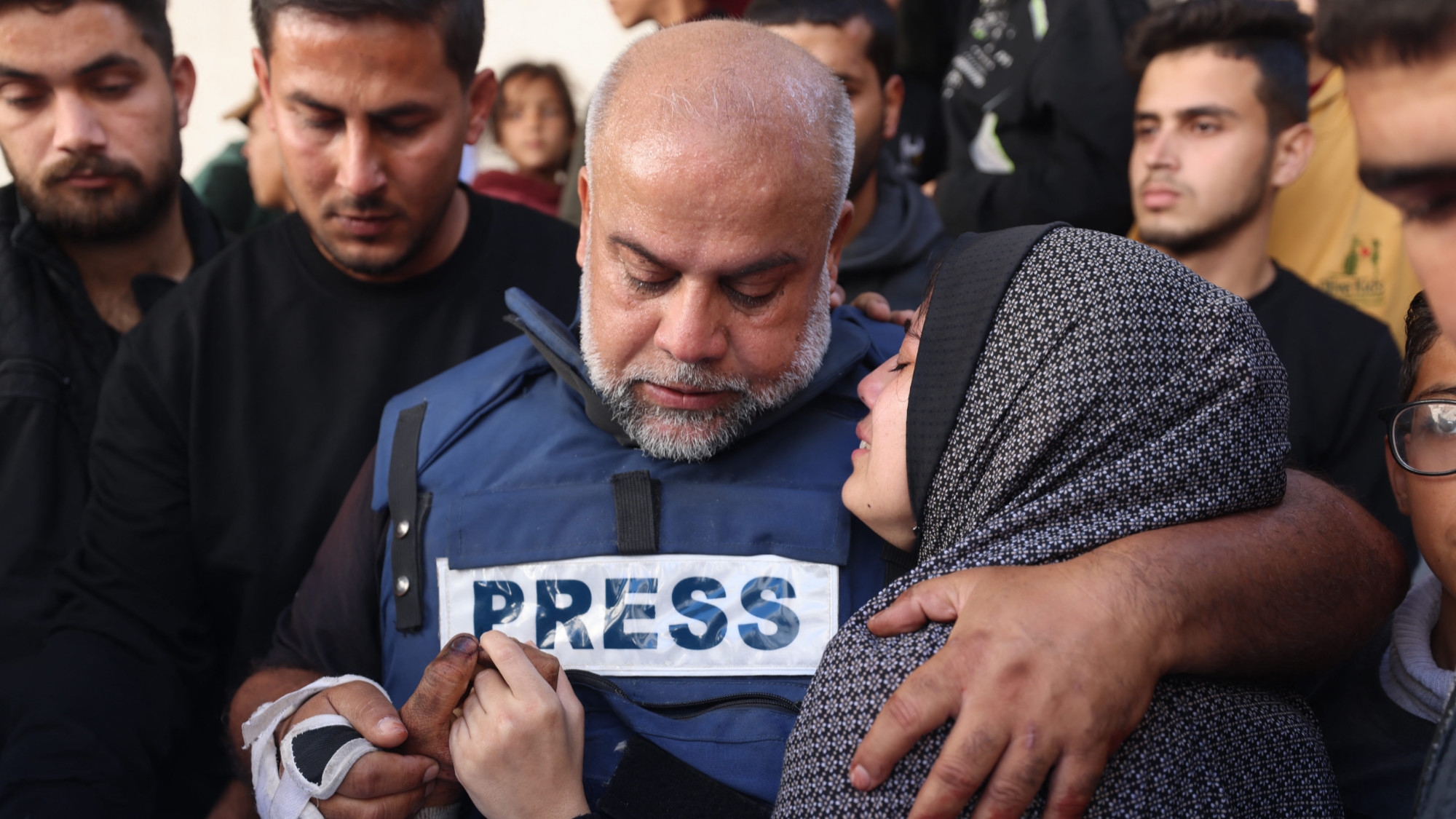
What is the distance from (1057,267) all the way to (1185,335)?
0.61 feet

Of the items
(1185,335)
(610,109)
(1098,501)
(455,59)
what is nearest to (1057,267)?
(1185,335)

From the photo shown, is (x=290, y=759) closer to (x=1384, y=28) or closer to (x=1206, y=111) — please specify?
(x=1384, y=28)

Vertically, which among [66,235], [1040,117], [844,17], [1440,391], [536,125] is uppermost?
[844,17]

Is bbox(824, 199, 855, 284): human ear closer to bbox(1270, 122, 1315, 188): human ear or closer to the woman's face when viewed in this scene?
the woman's face

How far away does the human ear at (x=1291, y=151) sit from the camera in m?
3.32

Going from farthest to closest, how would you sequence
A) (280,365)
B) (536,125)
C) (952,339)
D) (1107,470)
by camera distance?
(536,125)
(280,365)
(952,339)
(1107,470)

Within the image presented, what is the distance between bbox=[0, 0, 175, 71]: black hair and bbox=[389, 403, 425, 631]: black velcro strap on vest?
1698 mm

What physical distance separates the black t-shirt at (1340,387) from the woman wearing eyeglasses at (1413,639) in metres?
1.17

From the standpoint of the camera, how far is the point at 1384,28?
990 mm

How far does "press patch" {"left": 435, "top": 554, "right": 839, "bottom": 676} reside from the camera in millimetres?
1858

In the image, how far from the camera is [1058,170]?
→ 3688 millimetres

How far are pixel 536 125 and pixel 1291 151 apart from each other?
12.2 feet

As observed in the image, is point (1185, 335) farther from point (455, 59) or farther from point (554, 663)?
point (455, 59)

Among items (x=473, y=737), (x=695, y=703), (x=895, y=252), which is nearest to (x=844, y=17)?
(x=895, y=252)
